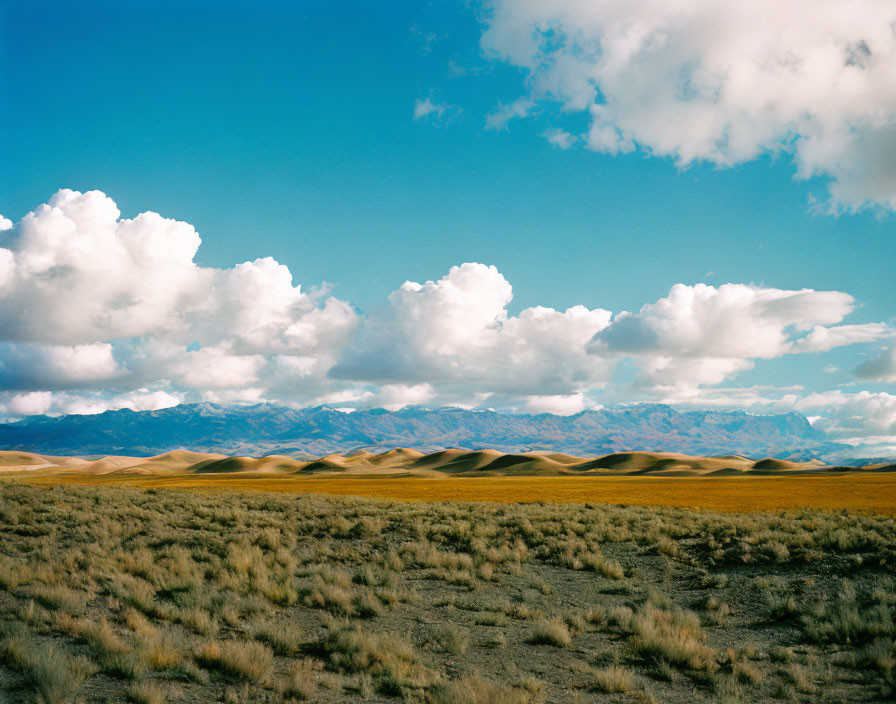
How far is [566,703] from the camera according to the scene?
7871 millimetres

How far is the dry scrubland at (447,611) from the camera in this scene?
26.8 ft

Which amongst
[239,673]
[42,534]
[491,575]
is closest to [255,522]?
[42,534]

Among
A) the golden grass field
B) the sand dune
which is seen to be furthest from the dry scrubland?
the sand dune

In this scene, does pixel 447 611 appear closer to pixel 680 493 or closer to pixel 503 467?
pixel 680 493

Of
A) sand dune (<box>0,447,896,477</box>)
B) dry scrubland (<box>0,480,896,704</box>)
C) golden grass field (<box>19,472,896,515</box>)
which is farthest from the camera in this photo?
sand dune (<box>0,447,896,477</box>)

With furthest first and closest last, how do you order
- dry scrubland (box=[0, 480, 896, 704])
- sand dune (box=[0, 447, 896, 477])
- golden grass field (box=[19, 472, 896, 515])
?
sand dune (box=[0, 447, 896, 477]) → golden grass field (box=[19, 472, 896, 515]) → dry scrubland (box=[0, 480, 896, 704])

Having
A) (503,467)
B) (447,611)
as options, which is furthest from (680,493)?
(503,467)

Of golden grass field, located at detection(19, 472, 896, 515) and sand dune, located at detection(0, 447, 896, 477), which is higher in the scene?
golden grass field, located at detection(19, 472, 896, 515)

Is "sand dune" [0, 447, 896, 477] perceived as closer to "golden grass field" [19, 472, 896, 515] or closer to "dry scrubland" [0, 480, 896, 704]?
"golden grass field" [19, 472, 896, 515]

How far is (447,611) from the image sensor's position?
12.4 metres

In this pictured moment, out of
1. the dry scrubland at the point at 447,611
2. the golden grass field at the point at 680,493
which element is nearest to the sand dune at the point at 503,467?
the golden grass field at the point at 680,493

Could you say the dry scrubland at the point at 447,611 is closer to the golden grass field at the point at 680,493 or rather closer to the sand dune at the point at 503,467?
the golden grass field at the point at 680,493

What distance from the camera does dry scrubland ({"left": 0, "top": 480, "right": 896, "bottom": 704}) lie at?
8.16m

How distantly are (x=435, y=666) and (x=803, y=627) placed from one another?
25.2 ft
